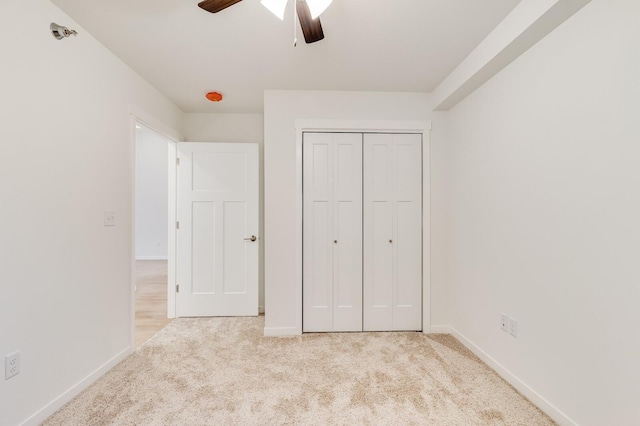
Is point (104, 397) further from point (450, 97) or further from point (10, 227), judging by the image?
point (450, 97)

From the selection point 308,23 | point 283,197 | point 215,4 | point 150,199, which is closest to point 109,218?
point 283,197

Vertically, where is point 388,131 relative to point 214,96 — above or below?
below

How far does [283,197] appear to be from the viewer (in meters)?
2.66

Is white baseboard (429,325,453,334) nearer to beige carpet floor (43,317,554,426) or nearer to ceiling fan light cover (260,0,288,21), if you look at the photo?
beige carpet floor (43,317,554,426)

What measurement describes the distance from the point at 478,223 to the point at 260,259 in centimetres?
233

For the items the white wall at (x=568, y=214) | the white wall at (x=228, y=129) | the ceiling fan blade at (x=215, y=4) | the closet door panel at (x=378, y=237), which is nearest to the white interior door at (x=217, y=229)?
the white wall at (x=228, y=129)

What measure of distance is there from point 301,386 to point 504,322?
1486mm

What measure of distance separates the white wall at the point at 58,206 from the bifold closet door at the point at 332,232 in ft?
5.06

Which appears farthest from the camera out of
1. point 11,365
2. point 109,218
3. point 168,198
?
point 168,198

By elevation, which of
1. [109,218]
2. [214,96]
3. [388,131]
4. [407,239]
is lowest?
[407,239]

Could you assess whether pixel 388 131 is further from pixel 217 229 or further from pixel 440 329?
pixel 217 229

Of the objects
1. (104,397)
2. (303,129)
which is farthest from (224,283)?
(303,129)

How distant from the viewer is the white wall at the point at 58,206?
4.52 ft

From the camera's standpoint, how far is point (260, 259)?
3.31 meters
